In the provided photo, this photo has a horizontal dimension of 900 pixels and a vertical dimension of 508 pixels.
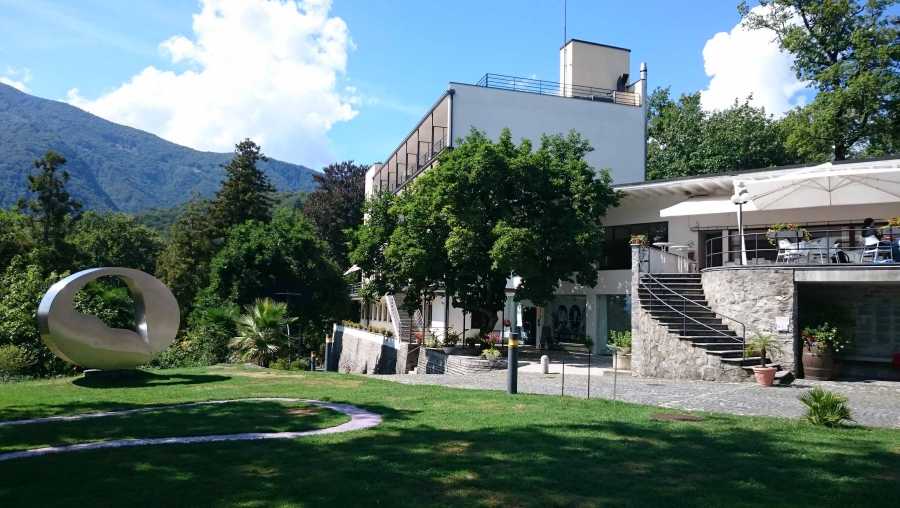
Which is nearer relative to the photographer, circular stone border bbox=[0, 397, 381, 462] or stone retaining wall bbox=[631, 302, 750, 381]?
circular stone border bbox=[0, 397, 381, 462]

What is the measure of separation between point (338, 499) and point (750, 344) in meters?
14.1

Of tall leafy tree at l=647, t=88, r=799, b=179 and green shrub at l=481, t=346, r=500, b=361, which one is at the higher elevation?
tall leafy tree at l=647, t=88, r=799, b=179

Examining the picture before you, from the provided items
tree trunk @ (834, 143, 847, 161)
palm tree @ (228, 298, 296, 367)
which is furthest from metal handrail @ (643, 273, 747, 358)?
tree trunk @ (834, 143, 847, 161)

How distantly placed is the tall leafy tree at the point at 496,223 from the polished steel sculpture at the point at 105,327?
8.50 metres

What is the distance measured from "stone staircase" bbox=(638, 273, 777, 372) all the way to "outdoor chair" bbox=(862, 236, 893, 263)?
148 inches

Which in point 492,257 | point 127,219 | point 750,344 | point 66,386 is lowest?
point 66,386

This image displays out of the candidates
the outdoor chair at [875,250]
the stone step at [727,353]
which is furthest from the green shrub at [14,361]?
the outdoor chair at [875,250]

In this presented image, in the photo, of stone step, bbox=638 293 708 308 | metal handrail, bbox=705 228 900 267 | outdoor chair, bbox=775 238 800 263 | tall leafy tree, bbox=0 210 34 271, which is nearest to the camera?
metal handrail, bbox=705 228 900 267

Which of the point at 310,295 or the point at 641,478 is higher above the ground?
the point at 310,295

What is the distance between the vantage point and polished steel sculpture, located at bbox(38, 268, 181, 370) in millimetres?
15297

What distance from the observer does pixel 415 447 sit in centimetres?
788

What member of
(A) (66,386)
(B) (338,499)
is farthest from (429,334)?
(B) (338,499)

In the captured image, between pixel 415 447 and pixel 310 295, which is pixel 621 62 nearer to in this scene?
pixel 310 295

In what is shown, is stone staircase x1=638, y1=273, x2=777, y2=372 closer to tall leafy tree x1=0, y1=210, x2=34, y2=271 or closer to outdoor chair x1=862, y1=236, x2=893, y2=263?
outdoor chair x1=862, y1=236, x2=893, y2=263
